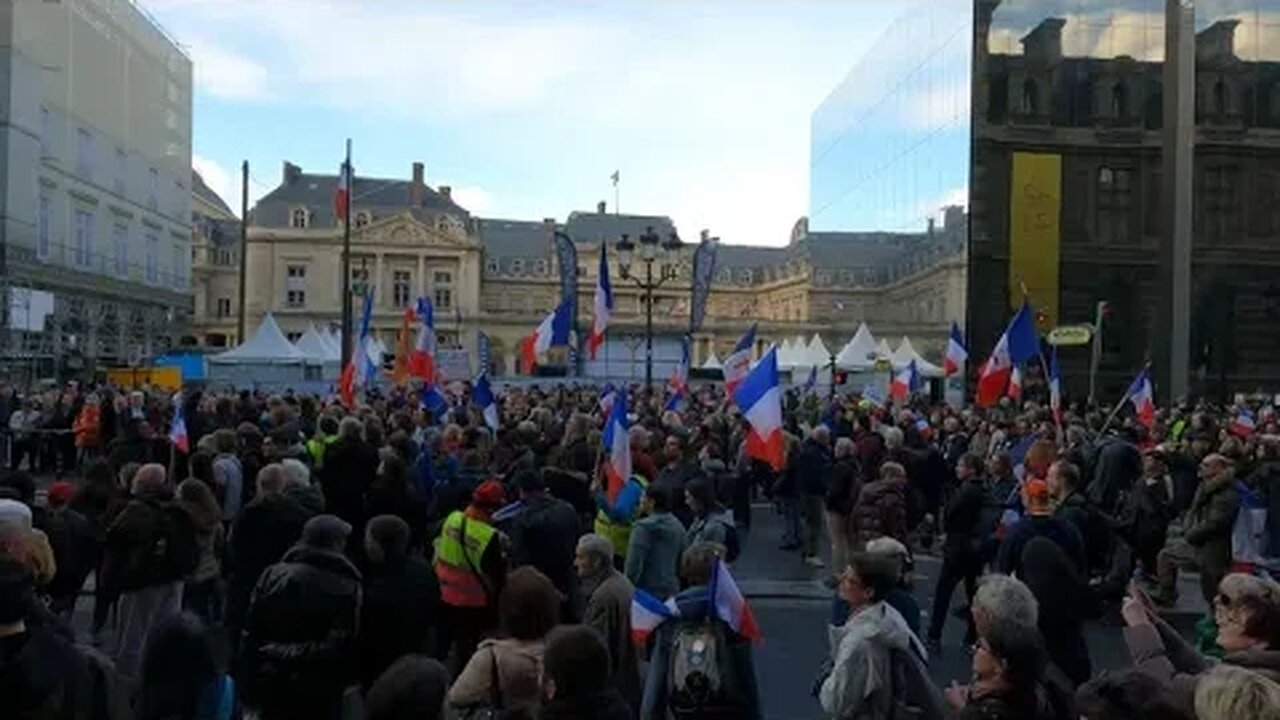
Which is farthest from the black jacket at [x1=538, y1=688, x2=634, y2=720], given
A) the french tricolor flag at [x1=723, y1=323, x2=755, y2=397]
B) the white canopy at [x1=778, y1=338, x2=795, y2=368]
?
the white canopy at [x1=778, y1=338, x2=795, y2=368]

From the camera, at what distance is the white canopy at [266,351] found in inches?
1355

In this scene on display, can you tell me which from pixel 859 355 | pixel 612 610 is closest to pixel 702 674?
pixel 612 610

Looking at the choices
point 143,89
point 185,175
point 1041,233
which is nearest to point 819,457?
point 1041,233

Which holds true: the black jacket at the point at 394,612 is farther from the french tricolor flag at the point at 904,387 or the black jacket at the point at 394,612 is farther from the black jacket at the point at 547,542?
the french tricolor flag at the point at 904,387

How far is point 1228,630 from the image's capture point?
14.9ft

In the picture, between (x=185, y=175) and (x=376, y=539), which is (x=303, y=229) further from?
(x=376, y=539)

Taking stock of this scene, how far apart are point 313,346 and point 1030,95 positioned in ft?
68.6

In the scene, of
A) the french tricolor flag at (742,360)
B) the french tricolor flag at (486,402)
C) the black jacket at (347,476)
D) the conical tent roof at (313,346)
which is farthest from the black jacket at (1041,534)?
the conical tent roof at (313,346)

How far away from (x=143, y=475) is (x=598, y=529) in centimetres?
284

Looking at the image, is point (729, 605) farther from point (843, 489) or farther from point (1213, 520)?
point (843, 489)

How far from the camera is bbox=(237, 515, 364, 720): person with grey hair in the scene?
16.4 ft

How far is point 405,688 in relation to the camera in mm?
3928

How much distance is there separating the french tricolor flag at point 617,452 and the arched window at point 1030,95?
3173 cm

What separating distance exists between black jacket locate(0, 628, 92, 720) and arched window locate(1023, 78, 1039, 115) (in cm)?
3773
